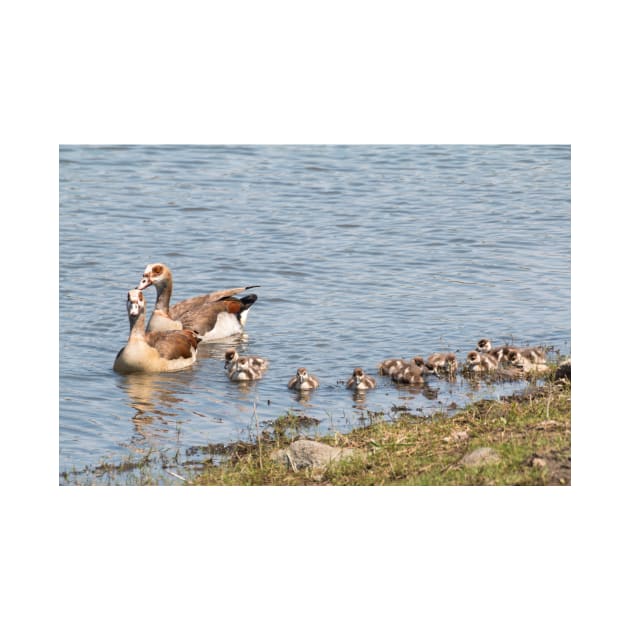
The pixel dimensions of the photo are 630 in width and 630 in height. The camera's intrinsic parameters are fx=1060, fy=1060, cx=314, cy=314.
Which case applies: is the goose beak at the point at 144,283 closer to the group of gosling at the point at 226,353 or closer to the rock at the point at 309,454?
the group of gosling at the point at 226,353

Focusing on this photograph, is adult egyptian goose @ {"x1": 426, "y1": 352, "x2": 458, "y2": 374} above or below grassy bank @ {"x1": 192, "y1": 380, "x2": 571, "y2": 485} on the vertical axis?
above

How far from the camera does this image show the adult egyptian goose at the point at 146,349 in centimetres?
1391

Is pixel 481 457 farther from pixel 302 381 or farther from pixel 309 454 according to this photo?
pixel 302 381

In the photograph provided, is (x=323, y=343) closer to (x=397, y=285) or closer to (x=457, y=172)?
(x=397, y=285)

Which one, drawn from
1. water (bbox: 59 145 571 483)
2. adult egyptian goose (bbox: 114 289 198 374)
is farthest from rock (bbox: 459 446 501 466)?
adult egyptian goose (bbox: 114 289 198 374)

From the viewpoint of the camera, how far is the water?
12852mm

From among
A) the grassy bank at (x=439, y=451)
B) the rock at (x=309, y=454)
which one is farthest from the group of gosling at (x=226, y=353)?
the rock at (x=309, y=454)

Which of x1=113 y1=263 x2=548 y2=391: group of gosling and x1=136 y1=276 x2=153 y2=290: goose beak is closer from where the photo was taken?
x1=113 y1=263 x2=548 y2=391: group of gosling

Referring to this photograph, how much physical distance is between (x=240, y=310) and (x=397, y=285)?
8.04 ft

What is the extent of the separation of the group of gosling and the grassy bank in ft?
5.92

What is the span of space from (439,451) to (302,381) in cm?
321

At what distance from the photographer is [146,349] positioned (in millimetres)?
14070

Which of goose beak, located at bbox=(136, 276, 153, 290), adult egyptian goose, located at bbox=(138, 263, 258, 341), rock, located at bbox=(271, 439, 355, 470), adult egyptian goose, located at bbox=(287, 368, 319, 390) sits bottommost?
rock, located at bbox=(271, 439, 355, 470)

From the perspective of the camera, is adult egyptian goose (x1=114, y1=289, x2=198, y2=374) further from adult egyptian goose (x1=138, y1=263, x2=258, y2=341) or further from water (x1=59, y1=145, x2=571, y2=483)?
adult egyptian goose (x1=138, y1=263, x2=258, y2=341)
